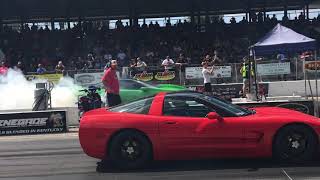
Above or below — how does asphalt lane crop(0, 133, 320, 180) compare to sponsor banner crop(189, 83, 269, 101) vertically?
below

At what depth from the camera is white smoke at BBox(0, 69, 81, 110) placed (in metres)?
22.4

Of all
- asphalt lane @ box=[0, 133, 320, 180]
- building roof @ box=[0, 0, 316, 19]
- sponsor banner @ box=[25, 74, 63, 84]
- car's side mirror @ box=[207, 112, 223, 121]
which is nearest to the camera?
asphalt lane @ box=[0, 133, 320, 180]

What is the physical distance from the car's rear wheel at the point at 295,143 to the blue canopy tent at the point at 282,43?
416 inches

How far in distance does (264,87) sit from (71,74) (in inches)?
320

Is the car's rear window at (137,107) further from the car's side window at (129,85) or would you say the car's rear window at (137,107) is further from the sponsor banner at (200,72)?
the sponsor banner at (200,72)

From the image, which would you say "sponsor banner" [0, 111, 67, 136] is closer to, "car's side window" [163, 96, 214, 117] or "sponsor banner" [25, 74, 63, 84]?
"sponsor banner" [25, 74, 63, 84]

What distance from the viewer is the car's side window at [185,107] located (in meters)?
9.10

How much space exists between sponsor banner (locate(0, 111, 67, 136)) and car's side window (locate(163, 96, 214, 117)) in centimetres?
820

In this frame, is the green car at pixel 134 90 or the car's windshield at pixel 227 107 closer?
the car's windshield at pixel 227 107

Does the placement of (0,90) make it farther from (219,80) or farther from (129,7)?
(129,7)

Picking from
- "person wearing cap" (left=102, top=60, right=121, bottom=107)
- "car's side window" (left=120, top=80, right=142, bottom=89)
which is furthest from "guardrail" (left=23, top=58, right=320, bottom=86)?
"person wearing cap" (left=102, top=60, right=121, bottom=107)

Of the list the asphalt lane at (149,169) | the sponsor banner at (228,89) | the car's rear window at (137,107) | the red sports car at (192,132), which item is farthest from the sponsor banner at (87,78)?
the red sports car at (192,132)

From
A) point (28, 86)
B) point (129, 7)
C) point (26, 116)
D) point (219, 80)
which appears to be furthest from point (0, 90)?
point (129, 7)

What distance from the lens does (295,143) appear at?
28.9ft
